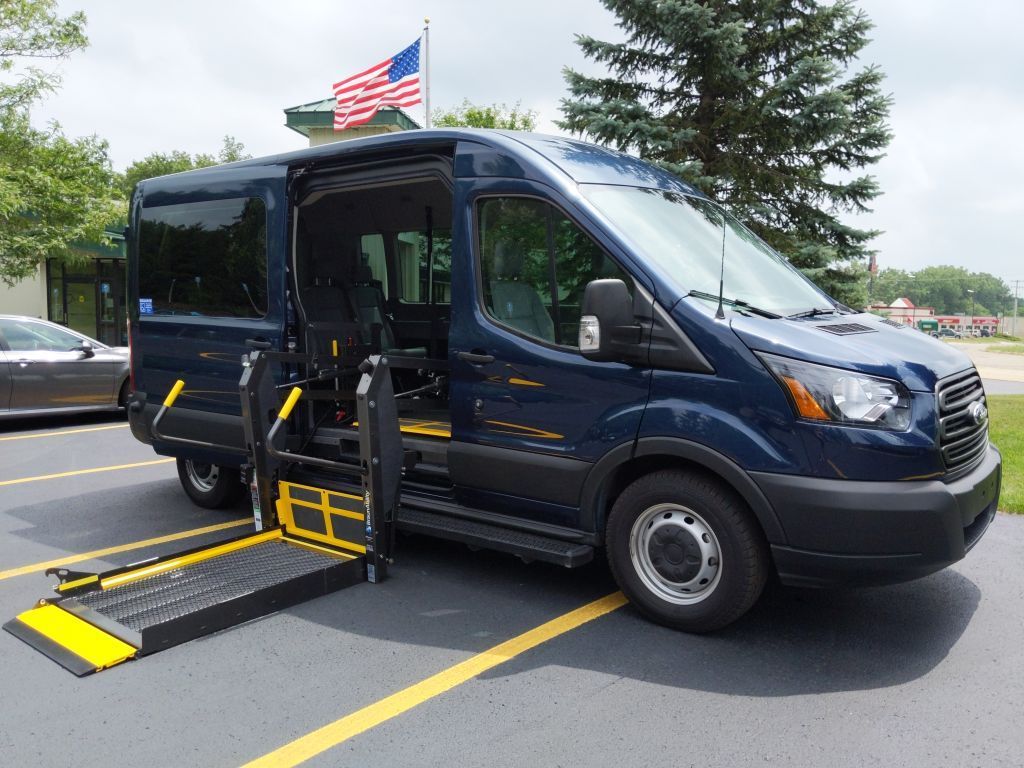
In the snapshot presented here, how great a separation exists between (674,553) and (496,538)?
37.9 inches

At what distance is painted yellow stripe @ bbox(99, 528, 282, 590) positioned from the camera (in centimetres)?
444

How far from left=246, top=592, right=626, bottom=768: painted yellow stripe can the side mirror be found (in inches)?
53.5

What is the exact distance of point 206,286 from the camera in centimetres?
605

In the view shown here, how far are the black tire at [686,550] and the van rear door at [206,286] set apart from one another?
2.85 meters

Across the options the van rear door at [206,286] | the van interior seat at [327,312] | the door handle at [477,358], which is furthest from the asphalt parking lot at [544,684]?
the van interior seat at [327,312]

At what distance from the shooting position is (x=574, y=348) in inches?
165

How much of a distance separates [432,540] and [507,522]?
1.28 m

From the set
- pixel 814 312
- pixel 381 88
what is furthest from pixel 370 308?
pixel 381 88

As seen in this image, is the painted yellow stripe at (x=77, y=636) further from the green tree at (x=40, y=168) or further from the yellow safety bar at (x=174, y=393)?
the green tree at (x=40, y=168)

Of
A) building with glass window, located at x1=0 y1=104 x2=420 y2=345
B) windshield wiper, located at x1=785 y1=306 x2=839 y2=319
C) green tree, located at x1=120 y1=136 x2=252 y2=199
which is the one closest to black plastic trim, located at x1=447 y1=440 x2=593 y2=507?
windshield wiper, located at x1=785 y1=306 x2=839 y2=319

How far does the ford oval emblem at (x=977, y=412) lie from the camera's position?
12.9 ft

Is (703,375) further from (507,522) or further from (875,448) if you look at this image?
(507,522)

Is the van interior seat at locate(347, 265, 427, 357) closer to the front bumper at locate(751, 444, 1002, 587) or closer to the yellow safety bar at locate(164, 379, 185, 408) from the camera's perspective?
the yellow safety bar at locate(164, 379, 185, 408)

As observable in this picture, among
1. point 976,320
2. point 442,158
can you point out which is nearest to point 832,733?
point 442,158
